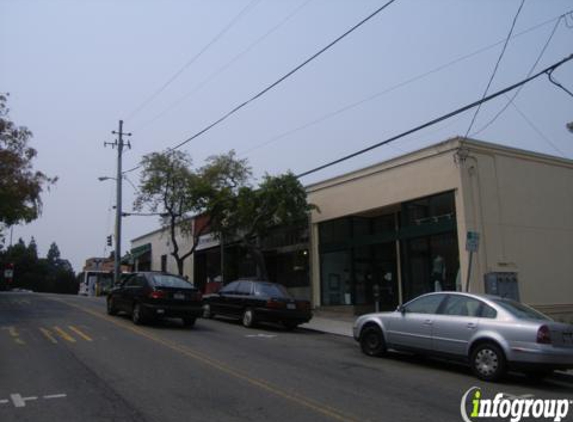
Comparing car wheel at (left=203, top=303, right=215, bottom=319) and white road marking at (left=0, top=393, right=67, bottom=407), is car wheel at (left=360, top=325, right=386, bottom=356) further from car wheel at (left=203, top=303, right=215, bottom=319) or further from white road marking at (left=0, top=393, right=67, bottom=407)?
car wheel at (left=203, top=303, right=215, bottom=319)

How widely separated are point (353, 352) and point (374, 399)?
5202mm

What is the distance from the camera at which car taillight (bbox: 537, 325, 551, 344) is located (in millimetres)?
9656

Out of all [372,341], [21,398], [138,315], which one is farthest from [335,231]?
[21,398]

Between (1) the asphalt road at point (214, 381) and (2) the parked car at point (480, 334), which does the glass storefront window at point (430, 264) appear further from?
(2) the parked car at point (480, 334)

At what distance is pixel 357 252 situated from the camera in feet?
75.9

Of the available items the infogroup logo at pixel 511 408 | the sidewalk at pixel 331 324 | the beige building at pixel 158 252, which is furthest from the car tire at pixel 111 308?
the beige building at pixel 158 252

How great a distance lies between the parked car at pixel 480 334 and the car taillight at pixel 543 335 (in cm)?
2

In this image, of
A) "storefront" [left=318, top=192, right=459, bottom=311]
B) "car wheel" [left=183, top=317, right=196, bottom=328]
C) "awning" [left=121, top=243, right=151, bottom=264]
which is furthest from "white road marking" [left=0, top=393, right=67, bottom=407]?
"awning" [left=121, top=243, right=151, bottom=264]

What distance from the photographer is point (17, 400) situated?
756 cm

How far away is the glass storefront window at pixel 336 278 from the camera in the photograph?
23.5 metres

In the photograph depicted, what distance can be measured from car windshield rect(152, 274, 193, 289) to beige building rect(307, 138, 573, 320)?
7866 mm

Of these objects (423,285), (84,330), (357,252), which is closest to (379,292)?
(357,252)

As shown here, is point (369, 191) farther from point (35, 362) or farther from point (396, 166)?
point (35, 362)

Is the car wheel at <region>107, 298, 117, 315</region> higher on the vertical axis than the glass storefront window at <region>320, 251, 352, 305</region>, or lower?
lower
